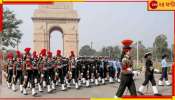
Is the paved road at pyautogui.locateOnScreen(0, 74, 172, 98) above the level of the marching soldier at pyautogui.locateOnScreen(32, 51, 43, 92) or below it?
below

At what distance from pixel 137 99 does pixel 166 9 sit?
80.0 inches

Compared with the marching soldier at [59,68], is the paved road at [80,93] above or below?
below

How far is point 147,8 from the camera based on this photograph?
11.0 metres

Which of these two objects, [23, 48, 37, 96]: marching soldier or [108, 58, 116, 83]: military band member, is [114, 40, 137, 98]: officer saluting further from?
[108, 58, 116, 83]: military band member

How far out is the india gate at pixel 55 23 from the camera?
47.6 m

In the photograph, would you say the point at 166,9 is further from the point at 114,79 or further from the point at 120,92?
the point at 114,79

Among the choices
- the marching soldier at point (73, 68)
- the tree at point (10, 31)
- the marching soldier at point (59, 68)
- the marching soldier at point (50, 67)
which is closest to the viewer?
the marching soldier at point (50, 67)

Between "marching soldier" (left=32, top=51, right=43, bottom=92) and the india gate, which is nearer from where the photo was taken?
"marching soldier" (left=32, top=51, right=43, bottom=92)

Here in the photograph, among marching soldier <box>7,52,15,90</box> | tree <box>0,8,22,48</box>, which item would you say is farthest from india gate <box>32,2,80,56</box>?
marching soldier <box>7,52,15,90</box>

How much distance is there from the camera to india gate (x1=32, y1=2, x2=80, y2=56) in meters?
47.6

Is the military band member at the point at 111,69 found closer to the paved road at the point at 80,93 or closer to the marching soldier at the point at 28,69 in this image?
the paved road at the point at 80,93

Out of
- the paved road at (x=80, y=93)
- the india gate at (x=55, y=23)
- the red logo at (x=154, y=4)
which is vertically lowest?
the paved road at (x=80, y=93)

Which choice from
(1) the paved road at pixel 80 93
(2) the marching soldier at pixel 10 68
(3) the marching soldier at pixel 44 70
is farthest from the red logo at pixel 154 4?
(2) the marching soldier at pixel 10 68

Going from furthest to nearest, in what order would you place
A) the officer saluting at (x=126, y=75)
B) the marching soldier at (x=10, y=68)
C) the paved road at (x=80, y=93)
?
the marching soldier at (x=10, y=68) < the paved road at (x=80, y=93) < the officer saluting at (x=126, y=75)
